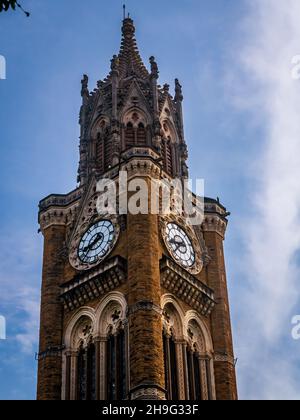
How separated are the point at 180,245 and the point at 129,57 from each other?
1493 centimetres

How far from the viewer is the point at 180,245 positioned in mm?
46281

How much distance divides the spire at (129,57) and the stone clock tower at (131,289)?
331cm

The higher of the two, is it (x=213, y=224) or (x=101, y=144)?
(x=101, y=144)

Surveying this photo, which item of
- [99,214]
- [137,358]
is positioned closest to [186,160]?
[99,214]

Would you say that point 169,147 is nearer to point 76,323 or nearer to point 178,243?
point 178,243

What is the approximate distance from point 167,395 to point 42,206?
13955 mm

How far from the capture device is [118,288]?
1694 inches

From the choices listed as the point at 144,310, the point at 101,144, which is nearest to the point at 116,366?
the point at 144,310

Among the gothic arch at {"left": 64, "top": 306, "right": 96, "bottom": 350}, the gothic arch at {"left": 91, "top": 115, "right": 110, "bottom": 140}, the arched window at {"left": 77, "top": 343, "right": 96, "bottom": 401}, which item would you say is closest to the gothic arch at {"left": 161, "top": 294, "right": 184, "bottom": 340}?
the gothic arch at {"left": 64, "top": 306, "right": 96, "bottom": 350}

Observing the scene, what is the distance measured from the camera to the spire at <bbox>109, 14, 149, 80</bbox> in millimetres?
54438

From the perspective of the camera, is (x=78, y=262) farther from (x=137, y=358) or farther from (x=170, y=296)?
(x=137, y=358)

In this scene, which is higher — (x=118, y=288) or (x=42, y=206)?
(x=42, y=206)

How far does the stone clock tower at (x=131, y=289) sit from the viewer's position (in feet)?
135

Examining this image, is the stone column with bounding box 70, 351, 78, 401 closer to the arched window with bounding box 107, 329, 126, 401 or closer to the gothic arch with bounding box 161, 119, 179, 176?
the arched window with bounding box 107, 329, 126, 401
